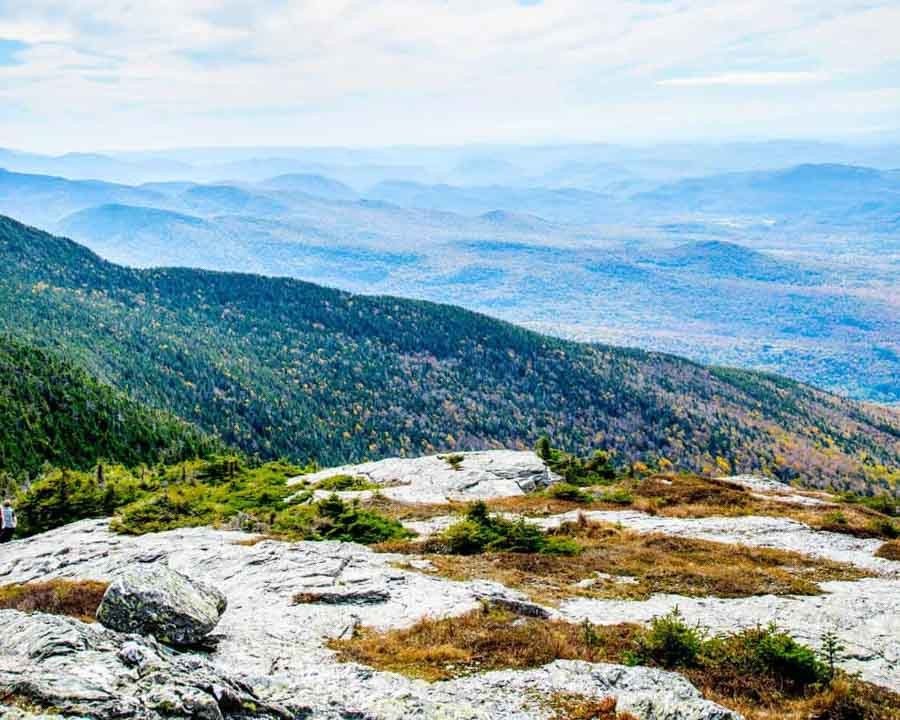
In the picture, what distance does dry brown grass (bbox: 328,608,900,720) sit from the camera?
65.6 ft

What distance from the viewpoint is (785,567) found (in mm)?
36125

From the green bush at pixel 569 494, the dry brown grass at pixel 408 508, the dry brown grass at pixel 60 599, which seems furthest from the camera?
the green bush at pixel 569 494

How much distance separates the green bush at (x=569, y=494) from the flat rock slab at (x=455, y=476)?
3903 mm

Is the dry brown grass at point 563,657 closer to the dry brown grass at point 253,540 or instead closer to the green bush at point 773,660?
the green bush at point 773,660

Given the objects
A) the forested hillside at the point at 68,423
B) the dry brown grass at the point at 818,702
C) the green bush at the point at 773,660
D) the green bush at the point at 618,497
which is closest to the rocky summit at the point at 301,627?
the dry brown grass at the point at 818,702

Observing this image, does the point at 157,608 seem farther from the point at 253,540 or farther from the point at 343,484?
the point at 343,484

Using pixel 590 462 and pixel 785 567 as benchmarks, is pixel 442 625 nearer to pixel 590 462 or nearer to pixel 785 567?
pixel 785 567

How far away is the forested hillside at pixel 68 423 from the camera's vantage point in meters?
111

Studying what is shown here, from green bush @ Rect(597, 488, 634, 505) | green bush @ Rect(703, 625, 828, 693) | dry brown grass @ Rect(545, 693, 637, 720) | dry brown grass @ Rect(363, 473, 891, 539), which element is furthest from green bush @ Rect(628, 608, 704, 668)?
green bush @ Rect(597, 488, 634, 505)

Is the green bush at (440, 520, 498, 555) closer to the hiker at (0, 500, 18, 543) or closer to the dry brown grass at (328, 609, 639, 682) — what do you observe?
the dry brown grass at (328, 609, 639, 682)

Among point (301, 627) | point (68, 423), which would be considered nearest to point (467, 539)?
point (301, 627)

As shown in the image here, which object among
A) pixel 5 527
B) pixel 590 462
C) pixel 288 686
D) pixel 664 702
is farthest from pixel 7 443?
pixel 664 702

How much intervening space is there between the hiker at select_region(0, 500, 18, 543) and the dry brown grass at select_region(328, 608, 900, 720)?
35.9 metres

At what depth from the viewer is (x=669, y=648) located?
22.9m
